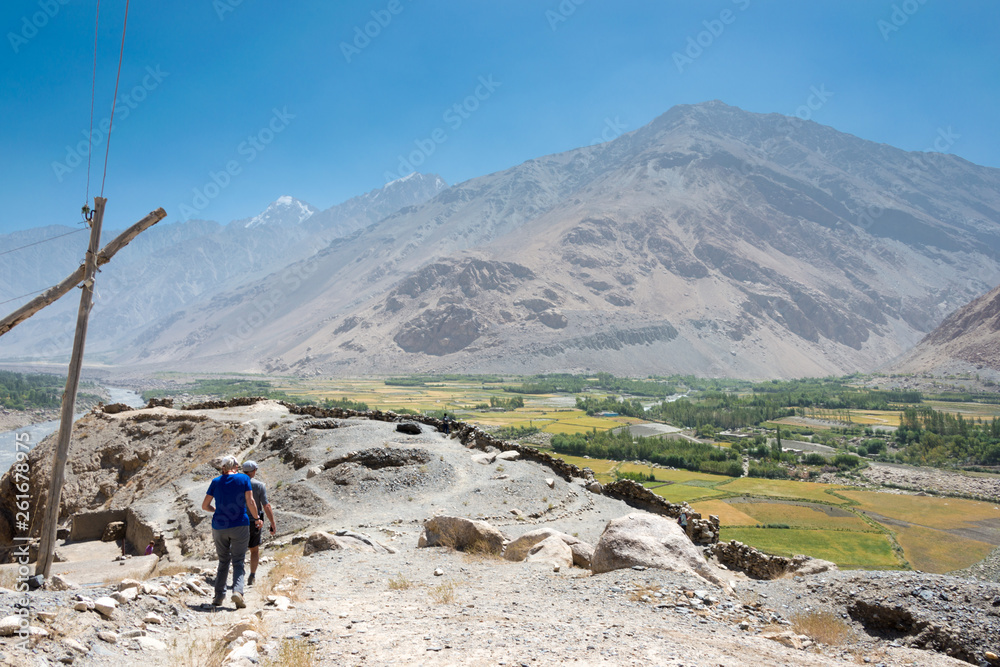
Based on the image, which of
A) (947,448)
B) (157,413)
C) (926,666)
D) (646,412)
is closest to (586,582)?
(926,666)

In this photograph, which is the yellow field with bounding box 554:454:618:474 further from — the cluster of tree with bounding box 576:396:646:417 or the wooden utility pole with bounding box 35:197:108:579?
the wooden utility pole with bounding box 35:197:108:579

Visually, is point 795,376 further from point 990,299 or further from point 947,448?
point 947,448

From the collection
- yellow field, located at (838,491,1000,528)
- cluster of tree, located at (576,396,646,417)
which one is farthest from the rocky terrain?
cluster of tree, located at (576,396,646,417)

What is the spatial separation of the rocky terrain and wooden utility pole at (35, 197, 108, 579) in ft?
2.82

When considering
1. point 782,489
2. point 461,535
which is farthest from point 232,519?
point 782,489

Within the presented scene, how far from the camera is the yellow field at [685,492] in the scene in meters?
48.7

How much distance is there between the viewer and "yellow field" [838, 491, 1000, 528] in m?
46.5

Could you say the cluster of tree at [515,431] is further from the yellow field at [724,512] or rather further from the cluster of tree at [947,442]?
the cluster of tree at [947,442]

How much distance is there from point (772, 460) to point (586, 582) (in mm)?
66920

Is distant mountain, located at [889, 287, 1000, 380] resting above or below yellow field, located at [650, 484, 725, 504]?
above

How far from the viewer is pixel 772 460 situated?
68.1 m

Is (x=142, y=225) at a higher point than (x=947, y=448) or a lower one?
higher

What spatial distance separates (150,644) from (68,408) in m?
5.83

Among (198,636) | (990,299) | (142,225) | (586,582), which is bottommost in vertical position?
(586,582)
